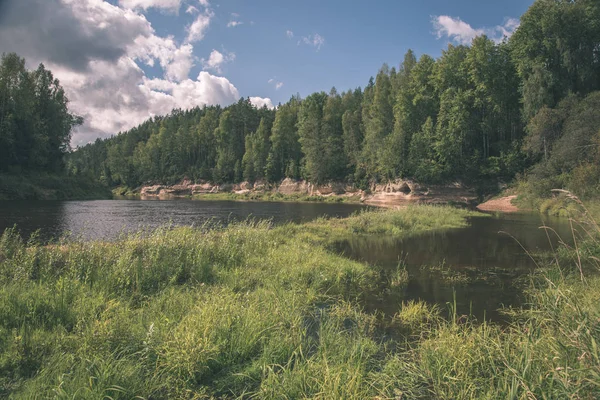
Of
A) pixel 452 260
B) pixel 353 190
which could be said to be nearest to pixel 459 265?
pixel 452 260

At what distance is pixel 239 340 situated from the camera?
5320mm

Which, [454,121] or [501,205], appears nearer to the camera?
[501,205]

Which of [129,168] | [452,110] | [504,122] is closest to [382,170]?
[452,110]

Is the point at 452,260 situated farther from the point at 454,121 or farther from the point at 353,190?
the point at 353,190

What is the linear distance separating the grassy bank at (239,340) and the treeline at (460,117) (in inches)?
1313

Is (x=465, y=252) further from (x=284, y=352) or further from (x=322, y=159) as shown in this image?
(x=322, y=159)

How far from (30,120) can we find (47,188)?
15.1 meters

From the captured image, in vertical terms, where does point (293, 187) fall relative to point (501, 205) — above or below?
above

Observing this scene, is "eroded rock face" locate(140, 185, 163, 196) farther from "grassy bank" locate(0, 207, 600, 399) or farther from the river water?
"grassy bank" locate(0, 207, 600, 399)

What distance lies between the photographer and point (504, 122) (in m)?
57.6

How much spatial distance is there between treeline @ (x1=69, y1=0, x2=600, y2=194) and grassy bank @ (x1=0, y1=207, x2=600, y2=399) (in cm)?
3336

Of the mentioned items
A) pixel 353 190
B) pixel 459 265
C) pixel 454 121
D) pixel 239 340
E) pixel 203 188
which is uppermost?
pixel 454 121

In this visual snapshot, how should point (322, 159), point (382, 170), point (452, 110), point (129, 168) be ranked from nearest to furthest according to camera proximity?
point (452, 110) < point (382, 170) < point (322, 159) < point (129, 168)

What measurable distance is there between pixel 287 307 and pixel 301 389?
299 centimetres
